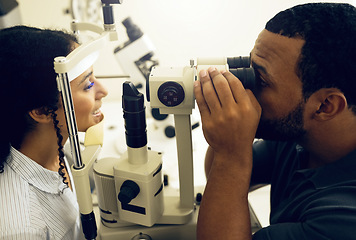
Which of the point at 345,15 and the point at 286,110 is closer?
the point at 345,15

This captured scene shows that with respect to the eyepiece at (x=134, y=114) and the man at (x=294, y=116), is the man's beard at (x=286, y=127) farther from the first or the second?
the eyepiece at (x=134, y=114)

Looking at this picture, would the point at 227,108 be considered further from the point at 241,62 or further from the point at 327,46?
the point at 327,46

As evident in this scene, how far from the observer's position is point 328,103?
857 millimetres

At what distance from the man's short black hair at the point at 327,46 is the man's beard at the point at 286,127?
0.08 m

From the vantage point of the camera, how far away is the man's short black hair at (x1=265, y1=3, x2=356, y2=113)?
801 mm

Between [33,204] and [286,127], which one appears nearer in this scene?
[33,204]

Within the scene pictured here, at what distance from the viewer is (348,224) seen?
0.70 m

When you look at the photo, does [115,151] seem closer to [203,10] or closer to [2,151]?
[2,151]

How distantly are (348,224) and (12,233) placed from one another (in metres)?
0.79

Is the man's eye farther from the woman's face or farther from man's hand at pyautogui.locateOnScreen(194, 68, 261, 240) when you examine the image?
the woman's face

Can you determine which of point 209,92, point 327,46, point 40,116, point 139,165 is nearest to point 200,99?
point 209,92

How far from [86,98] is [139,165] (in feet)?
0.91

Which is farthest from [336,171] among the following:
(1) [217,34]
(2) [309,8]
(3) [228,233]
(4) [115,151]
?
(1) [217,34]

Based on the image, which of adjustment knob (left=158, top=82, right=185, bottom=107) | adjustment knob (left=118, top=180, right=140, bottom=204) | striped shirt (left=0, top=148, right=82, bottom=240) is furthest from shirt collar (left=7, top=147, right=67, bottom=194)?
adjustment knob (left=158, top=82, right=185, bottom=107)
